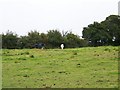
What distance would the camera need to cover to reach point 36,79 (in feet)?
43.4

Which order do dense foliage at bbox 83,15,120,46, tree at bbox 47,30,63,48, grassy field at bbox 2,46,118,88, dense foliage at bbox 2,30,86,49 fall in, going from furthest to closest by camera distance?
tree at bbox 47,30,63,48, dense foliage at bbox 2,30,86,49, dense foliage at bbox 83,15,120,46, grassy field at bbox 2,46,118,88

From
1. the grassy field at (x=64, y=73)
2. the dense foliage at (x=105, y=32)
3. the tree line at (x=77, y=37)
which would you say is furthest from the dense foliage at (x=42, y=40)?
the grassy field at (x=64, y=73)

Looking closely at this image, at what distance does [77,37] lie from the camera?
53344 millimetres

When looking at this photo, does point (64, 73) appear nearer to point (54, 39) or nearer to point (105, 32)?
point (105, 32)

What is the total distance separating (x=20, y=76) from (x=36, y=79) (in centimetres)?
121

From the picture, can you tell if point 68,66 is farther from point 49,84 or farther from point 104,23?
point 104,23

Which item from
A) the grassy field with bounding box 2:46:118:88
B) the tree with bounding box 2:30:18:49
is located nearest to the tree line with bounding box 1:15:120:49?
the tree with bounding box 2:30:18:49

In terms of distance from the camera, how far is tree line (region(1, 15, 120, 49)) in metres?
47.5

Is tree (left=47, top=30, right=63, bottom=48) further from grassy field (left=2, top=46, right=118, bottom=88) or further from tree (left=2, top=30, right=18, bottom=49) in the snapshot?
grassy field (left=2, top=46, right=118, bottom=88)

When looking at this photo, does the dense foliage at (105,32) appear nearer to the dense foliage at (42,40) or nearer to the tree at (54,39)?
the dense foliage at (42,40)

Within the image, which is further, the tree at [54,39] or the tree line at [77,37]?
the tree at [54,39]

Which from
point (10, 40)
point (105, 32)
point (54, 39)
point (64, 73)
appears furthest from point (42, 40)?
point (64, 73)

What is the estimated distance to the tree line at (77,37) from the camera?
156 feet

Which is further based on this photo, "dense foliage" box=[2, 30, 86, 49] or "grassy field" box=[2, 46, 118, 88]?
"dense foliage" box=[2, 30, 86, 49]
